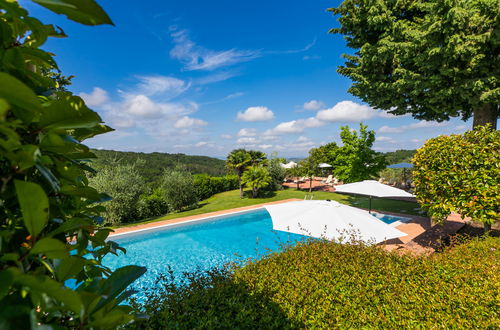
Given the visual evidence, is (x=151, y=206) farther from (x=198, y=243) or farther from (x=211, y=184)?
(x=211, y=184)

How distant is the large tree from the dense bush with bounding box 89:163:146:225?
15.5 meters

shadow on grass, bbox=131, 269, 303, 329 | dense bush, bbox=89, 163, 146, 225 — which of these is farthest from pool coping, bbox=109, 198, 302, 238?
shadow on grass, bbox=131, 269, 303, 329

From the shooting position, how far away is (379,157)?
14.5m

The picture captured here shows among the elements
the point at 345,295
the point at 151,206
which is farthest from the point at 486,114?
the point at 151,206

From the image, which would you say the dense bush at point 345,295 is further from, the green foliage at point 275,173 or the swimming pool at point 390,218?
the green foliage at point 275,173

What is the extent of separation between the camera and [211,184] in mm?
27641

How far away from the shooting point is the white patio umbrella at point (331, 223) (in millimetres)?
6660

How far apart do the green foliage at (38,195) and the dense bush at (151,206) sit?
57.7 ft

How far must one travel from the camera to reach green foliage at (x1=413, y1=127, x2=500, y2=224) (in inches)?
218

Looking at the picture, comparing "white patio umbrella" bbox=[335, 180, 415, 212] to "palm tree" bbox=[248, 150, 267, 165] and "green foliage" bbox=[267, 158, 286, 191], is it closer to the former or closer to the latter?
"palm tree" bbox=[248, 150, 267, 165]

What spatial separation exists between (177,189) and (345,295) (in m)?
17.0

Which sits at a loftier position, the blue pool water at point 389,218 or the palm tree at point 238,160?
the palm tree at point 238,160

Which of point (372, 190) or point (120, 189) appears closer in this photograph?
point (372, 190)

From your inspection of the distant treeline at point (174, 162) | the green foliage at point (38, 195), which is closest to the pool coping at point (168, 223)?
the green foliage at point (38, 195)
